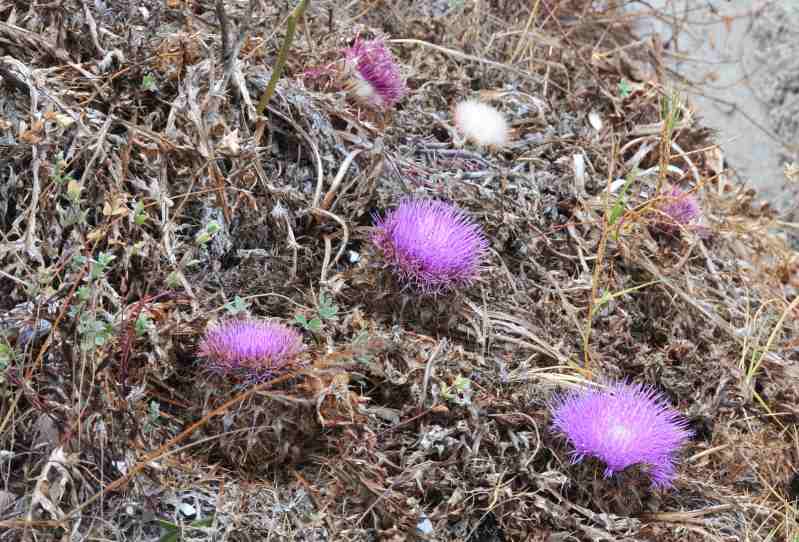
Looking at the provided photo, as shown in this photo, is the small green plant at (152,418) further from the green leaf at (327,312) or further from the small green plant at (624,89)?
the small green plant at (624,89)

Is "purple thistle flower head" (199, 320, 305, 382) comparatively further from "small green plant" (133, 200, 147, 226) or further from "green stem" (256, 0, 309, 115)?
"green stem" (256, 0, 309, 115)

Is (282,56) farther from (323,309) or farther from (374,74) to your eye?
(323,309)

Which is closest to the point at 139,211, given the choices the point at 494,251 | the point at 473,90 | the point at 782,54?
the point at 494,251

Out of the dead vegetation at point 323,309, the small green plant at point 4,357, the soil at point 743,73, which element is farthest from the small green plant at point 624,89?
the small green plant at point 4,357

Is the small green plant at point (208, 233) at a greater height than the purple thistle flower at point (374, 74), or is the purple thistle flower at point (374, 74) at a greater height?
the purple thistle flower at point (374, 74)

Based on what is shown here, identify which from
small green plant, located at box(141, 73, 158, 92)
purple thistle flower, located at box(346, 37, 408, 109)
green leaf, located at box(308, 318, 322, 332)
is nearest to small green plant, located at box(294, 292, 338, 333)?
green leaf, located at box(308, 318, 322, 332)

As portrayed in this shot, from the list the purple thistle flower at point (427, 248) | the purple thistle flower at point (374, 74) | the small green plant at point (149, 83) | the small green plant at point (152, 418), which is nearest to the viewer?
the small green plant at point (152, 418)

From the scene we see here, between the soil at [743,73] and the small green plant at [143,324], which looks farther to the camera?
the soil at [743,73]
